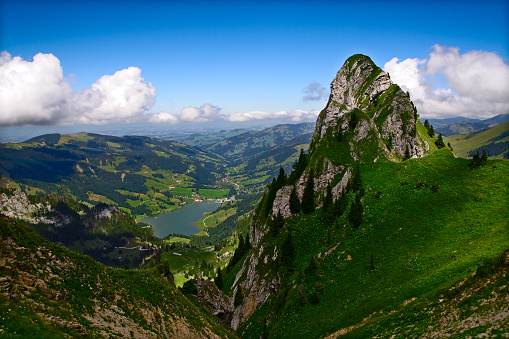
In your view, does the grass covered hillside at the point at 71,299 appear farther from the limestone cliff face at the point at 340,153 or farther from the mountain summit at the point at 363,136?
the mountain summit at the point at 363,136

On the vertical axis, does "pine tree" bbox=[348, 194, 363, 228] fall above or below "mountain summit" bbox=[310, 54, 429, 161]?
below

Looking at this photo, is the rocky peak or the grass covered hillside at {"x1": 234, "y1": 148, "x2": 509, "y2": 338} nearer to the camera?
the grass covered hillside at {"x1": 234, "y1": 148, "x2": 509, "y2": 338}

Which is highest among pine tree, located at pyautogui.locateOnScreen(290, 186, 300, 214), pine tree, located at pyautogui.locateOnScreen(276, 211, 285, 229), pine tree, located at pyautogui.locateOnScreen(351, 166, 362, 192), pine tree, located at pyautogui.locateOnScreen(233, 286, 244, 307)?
pine tree, located at pyautogui.locateOnScreen(351, 166, 362, 192)

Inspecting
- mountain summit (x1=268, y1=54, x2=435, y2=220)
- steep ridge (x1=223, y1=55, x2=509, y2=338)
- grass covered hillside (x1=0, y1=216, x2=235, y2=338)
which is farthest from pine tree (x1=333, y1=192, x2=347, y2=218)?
grass covered hillside (x1=0, y1=216, x2=235, y2=338)

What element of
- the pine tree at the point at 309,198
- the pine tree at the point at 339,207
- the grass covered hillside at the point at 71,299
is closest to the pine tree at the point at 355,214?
the pine tree at the point at 339,207

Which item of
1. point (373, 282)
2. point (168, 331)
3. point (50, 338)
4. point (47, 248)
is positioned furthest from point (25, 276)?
point (373, 282)

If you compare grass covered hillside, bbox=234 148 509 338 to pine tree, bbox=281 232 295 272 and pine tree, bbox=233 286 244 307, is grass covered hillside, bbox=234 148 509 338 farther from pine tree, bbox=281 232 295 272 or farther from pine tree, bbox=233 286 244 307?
pine tree, bbox=233 286 244 307

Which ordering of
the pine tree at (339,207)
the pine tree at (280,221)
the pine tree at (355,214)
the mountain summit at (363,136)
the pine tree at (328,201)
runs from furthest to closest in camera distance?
the mountain summit at (363,136), the pine tree at (280,221), the pine tree at (328,201), the pine tree at (339,207), the pine tree at (355,214)

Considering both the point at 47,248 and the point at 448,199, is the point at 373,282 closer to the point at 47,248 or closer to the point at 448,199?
the point at 448,199
